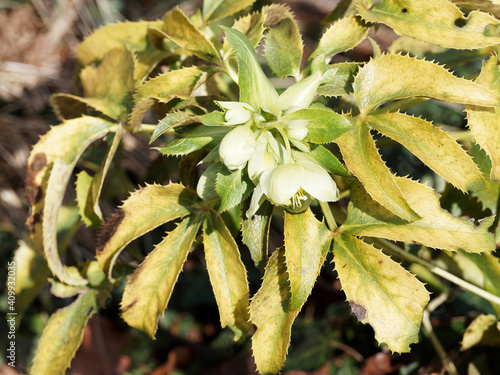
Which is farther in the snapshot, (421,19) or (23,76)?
(23,76)

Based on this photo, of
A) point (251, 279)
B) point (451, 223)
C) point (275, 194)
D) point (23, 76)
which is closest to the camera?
point (275, 194)

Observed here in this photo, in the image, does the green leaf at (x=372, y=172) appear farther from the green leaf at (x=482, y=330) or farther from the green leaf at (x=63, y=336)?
the green leaf at (x=63, y=336)

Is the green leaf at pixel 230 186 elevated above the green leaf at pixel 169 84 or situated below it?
below

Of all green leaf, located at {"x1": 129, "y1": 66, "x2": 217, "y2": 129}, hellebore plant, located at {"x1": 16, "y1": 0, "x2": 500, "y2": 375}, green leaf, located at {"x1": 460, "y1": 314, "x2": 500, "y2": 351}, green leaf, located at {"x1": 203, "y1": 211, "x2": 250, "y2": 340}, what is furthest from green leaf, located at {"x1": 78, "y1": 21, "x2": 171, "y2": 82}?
green leaf, located at {"x1": 460, "y1": 314, "x2": 500, "y2": 351}

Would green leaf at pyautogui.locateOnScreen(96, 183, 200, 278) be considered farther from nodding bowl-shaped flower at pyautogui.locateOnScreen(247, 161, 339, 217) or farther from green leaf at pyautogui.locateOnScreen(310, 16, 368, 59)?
green leaf at pyautogui.locateOnScreen(310, 16, 368, 59)

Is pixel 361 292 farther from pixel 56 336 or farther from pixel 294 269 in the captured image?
pixel 56 336

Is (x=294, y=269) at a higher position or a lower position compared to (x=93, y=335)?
higher

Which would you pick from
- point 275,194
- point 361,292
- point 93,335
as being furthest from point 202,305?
point 275,194

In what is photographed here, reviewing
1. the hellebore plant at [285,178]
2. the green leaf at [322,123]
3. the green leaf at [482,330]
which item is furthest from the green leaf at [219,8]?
the green leaf at [482,330]
